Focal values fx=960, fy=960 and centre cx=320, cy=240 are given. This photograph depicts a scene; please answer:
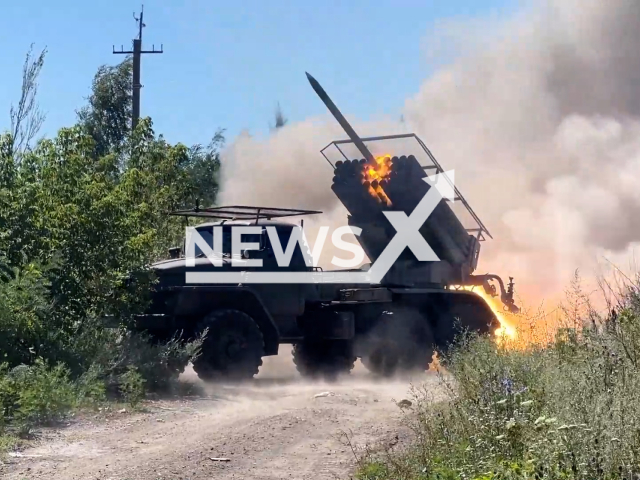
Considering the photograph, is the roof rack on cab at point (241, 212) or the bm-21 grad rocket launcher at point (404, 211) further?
the bm-21 grad rocket launcher at point (404, 211)

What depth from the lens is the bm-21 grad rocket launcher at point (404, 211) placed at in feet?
48.6

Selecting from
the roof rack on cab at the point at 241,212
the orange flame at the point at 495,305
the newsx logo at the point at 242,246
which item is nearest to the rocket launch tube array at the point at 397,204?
the orange flame at the point at 495,305

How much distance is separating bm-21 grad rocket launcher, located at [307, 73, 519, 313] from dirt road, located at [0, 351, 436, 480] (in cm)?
337

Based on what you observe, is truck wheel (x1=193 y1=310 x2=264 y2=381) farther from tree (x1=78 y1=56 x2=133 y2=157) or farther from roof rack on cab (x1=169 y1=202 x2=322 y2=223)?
tree (x1=78 y1=56 x2=133 y2=157)

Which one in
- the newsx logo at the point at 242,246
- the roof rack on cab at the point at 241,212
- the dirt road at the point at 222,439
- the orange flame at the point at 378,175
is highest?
the orange flame at the point at 378,175

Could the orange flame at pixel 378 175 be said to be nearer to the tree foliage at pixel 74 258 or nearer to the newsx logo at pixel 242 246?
the newsx logo at pixel 242 246

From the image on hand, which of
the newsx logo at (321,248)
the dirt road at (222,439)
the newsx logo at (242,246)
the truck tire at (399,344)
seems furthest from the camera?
the truck tire at (399,344)

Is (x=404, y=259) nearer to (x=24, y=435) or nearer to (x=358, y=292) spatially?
(x=358, y=292)

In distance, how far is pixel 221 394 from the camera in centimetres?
1229

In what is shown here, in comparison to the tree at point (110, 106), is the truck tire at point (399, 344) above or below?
below

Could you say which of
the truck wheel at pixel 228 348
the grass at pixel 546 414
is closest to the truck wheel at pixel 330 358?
the truck wheel at pixel 228 348

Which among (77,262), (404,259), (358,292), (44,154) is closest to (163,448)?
(77,262)

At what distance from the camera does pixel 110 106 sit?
33188 mm

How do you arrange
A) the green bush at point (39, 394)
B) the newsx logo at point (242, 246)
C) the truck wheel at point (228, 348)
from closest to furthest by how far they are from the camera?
the green bush at point (39, 394)
the truck wheel at point (228, 348)
the newsx logo at point (242, 246)
